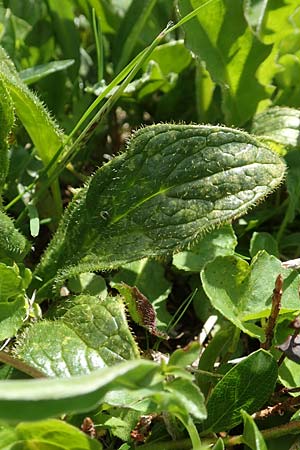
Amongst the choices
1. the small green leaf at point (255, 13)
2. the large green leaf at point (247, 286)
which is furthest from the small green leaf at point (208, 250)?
the small green leaf at point (255, 13)

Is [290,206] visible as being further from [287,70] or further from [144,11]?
[144,11]

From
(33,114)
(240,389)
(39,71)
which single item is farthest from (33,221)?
(240,389)

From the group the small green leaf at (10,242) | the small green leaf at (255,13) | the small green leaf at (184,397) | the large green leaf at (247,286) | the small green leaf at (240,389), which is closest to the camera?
the small green leaf at (184,397)

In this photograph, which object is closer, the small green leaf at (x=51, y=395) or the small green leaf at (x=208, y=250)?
the small green leaf at (x=51, y=395)

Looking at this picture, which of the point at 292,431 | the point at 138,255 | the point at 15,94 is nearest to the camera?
the point at 292,431

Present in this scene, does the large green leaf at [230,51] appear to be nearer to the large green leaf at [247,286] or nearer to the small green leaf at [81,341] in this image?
the large green leaf at [247,286]

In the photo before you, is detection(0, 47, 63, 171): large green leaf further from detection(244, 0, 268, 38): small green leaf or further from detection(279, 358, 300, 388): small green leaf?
detection(279, 358, 300, 388): small green leaf

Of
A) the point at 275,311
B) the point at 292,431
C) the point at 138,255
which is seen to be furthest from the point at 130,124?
the point at 292,431

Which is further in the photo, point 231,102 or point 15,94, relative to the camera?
point 231,102
